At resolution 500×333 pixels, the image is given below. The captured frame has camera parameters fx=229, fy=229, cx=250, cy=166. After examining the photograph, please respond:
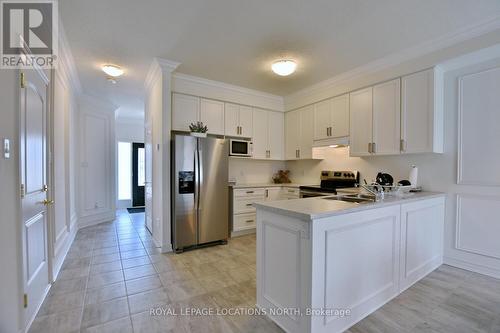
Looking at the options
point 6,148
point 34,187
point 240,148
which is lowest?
point 34,187

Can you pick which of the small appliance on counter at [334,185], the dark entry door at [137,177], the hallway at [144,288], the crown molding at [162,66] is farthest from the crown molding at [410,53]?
the dark entry door at [137,177]

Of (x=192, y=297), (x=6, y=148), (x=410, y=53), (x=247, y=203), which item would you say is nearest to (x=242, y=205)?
(x=247, y=203)

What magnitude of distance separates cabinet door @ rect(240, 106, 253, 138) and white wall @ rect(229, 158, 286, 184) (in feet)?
1.97

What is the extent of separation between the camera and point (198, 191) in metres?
3.51

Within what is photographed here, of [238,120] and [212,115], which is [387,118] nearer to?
[238,120]

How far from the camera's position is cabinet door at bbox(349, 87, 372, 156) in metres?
3.46

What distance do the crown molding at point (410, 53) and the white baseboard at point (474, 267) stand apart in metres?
2.60

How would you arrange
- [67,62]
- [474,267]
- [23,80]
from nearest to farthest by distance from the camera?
[23,80] < [474,267] < [67,62]

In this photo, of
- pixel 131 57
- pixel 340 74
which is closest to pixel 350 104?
pixel 340 74

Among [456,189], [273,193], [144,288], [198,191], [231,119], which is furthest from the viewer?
[273,193]

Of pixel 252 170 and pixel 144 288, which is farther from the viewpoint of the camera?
pixel 252 170

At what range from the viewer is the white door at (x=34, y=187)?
1743 mm

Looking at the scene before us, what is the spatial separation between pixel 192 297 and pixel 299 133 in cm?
350

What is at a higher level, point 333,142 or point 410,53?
point 410,53
